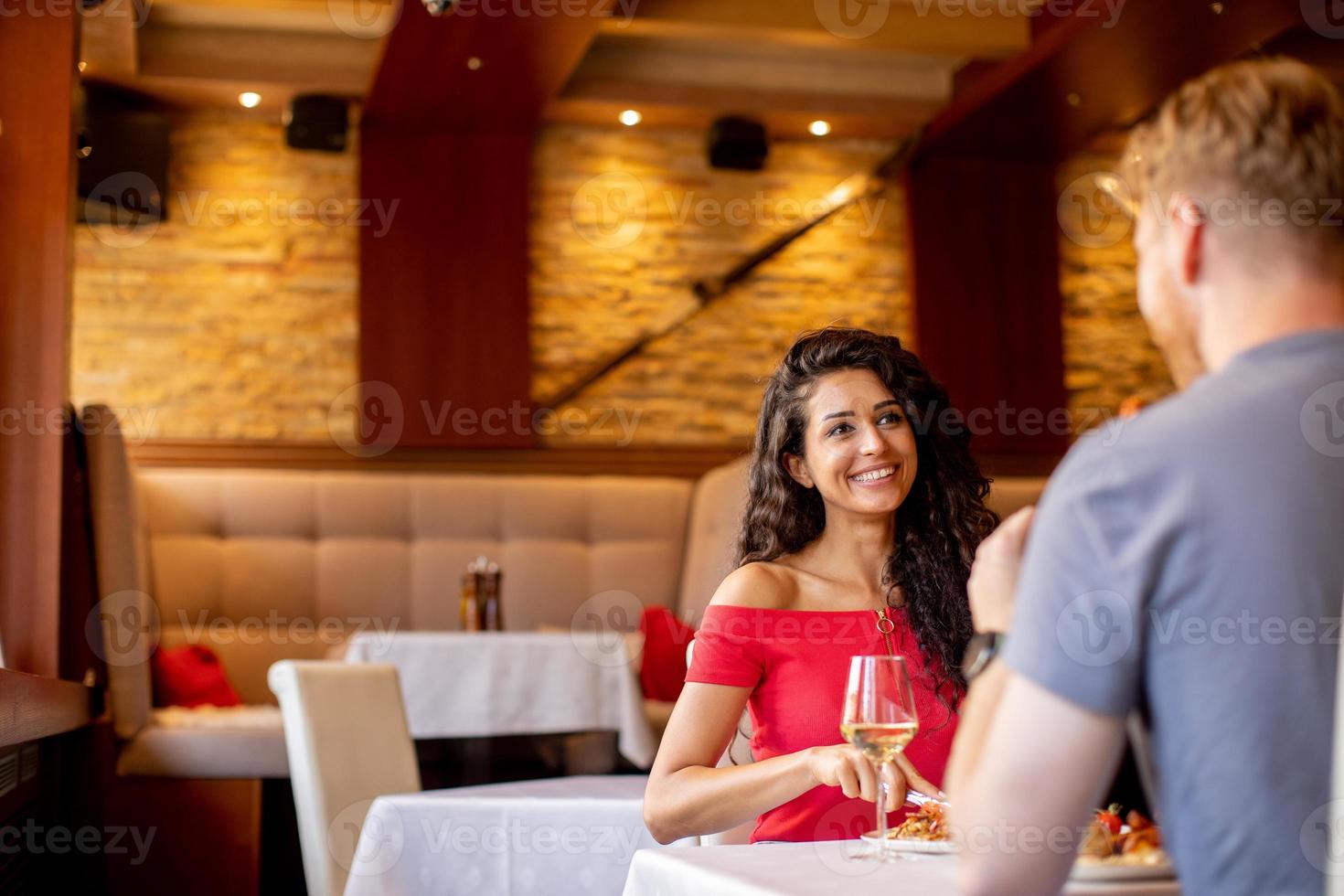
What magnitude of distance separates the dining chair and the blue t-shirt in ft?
6.86

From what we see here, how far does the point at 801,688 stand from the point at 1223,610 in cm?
122

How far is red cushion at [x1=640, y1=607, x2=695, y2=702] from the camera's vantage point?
16.1ft

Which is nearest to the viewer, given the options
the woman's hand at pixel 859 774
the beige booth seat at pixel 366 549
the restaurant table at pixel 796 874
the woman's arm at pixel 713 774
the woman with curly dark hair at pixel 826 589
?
the restaurant table at pixel 796 874

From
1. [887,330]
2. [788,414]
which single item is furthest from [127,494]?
[887,330]

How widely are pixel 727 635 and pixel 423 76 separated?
13.5ft

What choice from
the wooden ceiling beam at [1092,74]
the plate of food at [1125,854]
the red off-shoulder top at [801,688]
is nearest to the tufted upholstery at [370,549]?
the wooden ceiling beam at [1092,74]

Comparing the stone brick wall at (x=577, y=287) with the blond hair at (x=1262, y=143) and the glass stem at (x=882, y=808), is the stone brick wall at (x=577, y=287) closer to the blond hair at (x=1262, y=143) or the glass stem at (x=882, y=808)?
the glass stem at (x=882, y=808)

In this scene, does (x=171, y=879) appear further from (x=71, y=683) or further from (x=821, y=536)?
(x=821, y=536)

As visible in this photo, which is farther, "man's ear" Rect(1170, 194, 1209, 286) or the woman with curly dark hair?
the woman with curly dark hair

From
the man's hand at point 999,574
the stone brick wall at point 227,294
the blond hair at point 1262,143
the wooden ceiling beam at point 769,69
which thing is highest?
the wooden ceiling beam at point 769,69

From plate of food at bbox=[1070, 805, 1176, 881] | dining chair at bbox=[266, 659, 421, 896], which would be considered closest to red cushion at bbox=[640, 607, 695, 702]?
dining chair at bbox=[266, 659, 421, 896]

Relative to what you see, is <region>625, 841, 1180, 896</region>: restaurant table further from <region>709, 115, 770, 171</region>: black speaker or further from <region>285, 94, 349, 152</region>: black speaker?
<region>709, 115, 770, 171</region>: black speaker

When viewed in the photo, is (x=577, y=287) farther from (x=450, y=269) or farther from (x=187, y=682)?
(x=187, y=682)

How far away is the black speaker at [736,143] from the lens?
638cm
